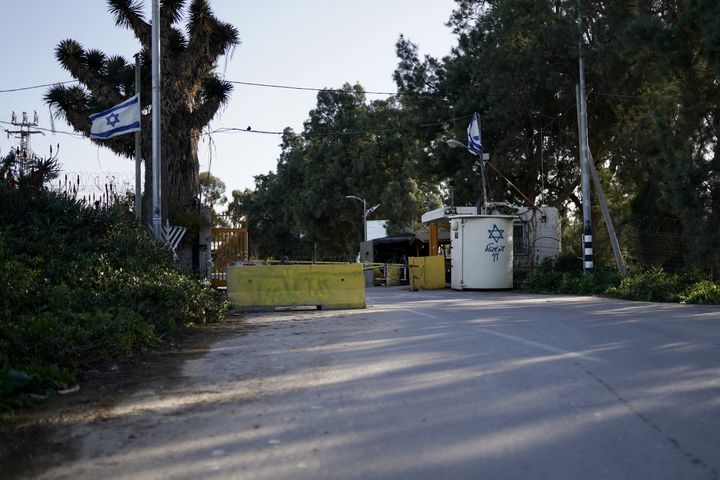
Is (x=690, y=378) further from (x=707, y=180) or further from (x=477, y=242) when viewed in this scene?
(x=477, y=242)

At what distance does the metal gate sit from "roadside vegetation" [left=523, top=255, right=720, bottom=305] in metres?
9.93

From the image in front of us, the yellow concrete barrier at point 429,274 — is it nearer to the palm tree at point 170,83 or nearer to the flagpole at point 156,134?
the palm tree at point 170,83

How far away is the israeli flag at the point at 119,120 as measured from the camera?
2003cm

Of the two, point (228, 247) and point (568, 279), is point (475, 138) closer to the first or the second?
point (568, 279)

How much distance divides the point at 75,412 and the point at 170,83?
18.6 m

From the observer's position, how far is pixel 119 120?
794 inches

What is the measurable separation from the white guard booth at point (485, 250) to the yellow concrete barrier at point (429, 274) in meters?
3.32

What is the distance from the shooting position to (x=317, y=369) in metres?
8.63

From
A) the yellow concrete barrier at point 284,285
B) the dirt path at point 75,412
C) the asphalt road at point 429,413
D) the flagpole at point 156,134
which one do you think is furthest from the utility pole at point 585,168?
the dirt path at point 75,412

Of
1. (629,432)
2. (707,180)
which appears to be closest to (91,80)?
(707,180)

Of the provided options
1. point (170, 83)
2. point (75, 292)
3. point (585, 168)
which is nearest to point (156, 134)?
point (170, 83)

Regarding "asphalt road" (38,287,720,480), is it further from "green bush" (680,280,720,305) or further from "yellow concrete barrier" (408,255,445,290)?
"yellow concrete barrier" (408,255,445,290)

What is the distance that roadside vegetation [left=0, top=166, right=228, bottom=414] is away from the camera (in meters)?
7.76

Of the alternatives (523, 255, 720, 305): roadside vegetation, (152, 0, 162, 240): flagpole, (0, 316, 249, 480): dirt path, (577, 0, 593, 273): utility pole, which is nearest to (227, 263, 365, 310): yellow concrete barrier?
(152, 0, 162, 240): flagpole
